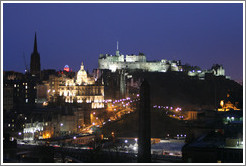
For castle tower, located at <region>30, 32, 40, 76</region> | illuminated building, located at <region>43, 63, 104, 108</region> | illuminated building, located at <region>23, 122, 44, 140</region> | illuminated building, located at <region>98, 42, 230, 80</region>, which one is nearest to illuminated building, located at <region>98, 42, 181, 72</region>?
illuminated building, located at <region>98, 42, 230, 80</region>

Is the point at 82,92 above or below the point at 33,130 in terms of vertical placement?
above

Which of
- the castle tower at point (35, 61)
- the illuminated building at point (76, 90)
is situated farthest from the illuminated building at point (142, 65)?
the illuminated building at point (76, 90)

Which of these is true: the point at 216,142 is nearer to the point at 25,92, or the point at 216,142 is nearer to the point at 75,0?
the point at 75,0

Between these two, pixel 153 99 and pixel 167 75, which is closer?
pixel 153 99

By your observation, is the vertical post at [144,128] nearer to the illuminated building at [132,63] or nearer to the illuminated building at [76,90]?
the illuminated building at [76,90]

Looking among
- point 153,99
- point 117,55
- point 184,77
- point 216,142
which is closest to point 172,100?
point 153,99

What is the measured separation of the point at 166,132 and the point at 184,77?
5215 centimetres

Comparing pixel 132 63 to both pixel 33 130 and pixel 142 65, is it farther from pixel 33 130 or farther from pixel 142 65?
pixel 33 130

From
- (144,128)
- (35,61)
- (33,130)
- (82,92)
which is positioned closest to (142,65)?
(35,61)

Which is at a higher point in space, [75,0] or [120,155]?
[75,0]

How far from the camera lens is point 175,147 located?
3753 cm

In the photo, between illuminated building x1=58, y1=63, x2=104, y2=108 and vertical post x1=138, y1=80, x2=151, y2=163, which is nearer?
vertical post x1=138, y1=80, x2=151, y2=163

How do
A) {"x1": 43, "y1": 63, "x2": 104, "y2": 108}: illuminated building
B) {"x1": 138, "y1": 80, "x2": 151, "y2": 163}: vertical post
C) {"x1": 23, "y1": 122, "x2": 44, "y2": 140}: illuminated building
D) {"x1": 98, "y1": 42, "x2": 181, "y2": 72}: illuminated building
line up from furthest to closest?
{"x1": 98, "y1": 42, "x2": 181, "y2": 72}: illuminated building, {"x1": 43, "y1": 63, "x2": 104, "y2": 108}: illuminated building, {"x1": 23, "y1": 122, "x2": 44, "y2": 140}: illuminated building, {"x1": 138, "y1": 80, "x2": 151, "y2": 163}: vertical post

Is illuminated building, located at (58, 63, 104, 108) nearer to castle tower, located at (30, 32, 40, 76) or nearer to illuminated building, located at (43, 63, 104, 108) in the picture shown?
illuminated building, located at (43, 63, 104, 108)
